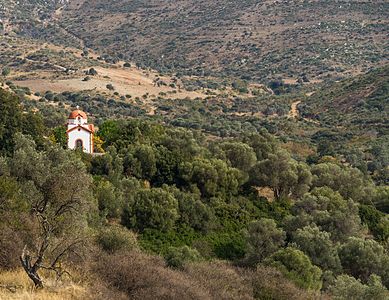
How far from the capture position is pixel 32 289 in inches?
439

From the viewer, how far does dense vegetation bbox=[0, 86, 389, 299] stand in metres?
13.2

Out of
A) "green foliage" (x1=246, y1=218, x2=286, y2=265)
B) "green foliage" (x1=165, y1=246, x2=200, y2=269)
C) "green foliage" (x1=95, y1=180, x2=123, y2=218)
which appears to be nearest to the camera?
"green foliage" (x1=165, y1=246, x2=200, y2=269)

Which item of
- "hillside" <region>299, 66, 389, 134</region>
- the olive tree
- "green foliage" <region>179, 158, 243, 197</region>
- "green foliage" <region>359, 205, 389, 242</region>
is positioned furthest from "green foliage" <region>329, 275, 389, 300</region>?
"hillside" <region>299, 66, 389, 134</region>

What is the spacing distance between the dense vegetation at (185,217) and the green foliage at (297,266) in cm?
7

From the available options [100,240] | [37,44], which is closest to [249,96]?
[37,44]

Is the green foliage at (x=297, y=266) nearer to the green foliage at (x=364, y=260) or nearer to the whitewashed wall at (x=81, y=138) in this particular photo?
the green foliage at (x=364, y=260)

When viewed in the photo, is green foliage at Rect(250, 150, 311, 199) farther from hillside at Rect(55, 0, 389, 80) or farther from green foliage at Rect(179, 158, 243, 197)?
hillside at Rect(55, 0, 389, 80)

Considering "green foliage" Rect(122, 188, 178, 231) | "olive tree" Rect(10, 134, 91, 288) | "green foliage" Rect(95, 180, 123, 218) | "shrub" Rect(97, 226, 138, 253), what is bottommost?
"green foliage" Rect(122, 188, 178, 231)

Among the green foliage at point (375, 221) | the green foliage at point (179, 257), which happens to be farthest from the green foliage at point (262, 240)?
the green foliage at point (375, 221)

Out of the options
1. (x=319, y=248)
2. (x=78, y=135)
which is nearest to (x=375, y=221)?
(x=319, y=248)

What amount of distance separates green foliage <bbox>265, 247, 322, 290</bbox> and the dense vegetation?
0.23 ft

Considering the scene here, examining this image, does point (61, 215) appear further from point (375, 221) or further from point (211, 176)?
point (375, 221)

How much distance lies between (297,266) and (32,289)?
12.5 metres

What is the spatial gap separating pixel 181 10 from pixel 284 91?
74.8 metres
